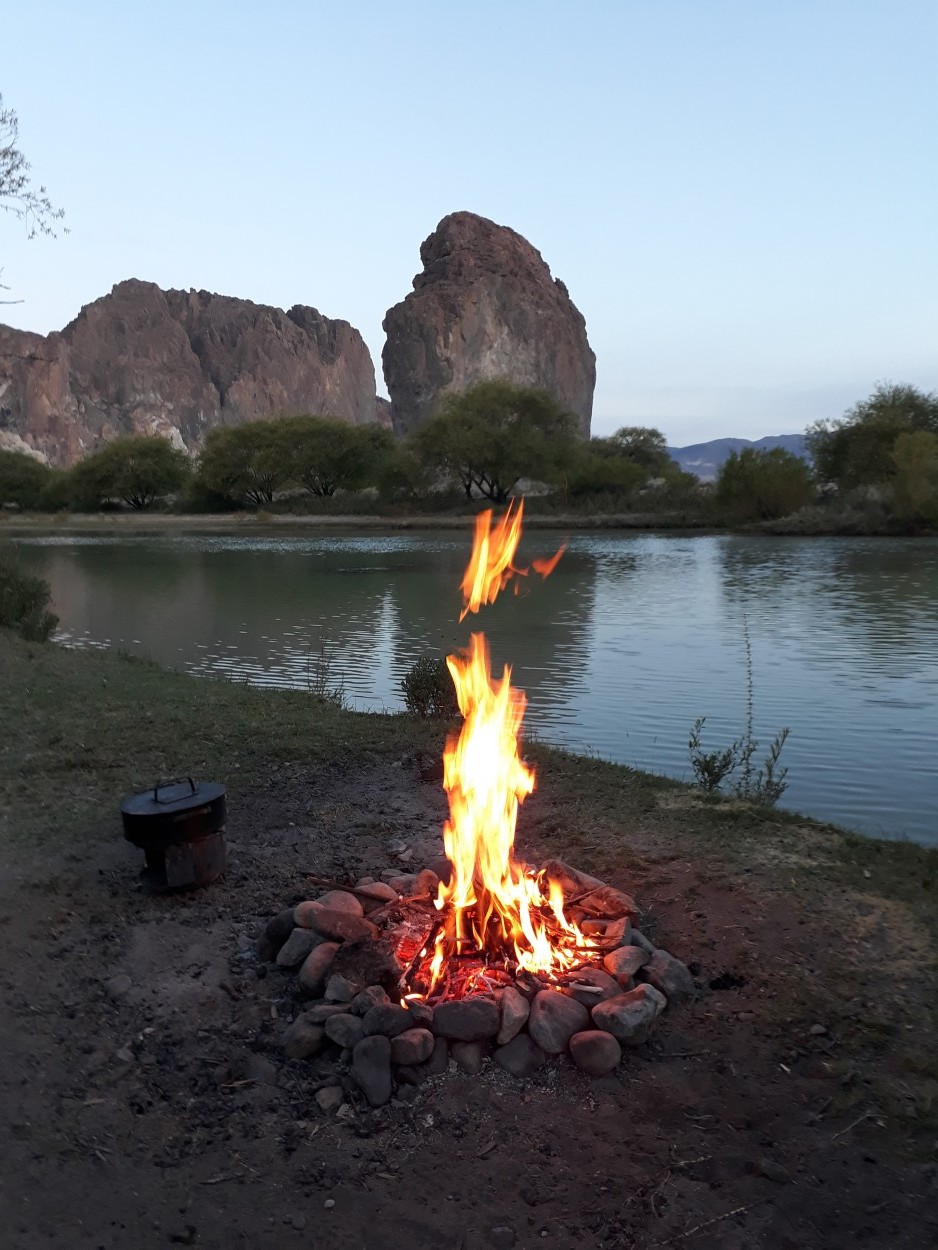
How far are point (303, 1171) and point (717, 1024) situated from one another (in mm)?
1770

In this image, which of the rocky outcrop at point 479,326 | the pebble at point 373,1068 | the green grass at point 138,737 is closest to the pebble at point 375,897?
the pebble at point 373,1068

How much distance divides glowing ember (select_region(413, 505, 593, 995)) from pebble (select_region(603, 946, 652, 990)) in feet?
0.60

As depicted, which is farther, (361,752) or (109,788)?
(361,752)

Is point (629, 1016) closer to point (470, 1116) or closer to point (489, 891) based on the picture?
point (470, 1116)

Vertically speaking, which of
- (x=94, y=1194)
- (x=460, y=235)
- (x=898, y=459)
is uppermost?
(x=460, y=235)

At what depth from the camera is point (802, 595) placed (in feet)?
82.6

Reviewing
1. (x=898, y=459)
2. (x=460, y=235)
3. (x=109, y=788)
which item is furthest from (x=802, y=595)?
(x=460, y=235)

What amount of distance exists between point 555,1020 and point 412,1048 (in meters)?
0.59

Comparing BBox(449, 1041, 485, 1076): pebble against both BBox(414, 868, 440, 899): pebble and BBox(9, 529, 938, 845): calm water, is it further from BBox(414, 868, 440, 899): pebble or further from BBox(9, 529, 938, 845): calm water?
BBox(9, 529, 938, 845): calm water

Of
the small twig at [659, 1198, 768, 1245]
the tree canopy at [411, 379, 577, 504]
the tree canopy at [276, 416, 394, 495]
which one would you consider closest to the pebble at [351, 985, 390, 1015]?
the small twig at [659, 1198, 768, 1245]

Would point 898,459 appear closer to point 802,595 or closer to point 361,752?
point 802,595

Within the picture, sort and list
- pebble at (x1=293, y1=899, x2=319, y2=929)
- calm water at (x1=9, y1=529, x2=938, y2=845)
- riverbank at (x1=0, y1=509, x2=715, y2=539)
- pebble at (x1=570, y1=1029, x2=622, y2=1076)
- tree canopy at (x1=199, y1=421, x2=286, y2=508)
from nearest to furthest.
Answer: pebble at (x1=570, y1=1029, x2=622, y2=1076) < pebble at (x1=293, y1=899, x2=319, y2=929) < calm water at (x1=9, y1=529, x2=938, y2=845) < riverbank at (x1=0, y1=509, x2=715, y2=539) < tree canopy at (x1=199, y1=421, x2=286, y2=508)

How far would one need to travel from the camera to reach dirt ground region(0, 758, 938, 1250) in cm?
315

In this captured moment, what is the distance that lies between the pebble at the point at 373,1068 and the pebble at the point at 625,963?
1045 millimetres
